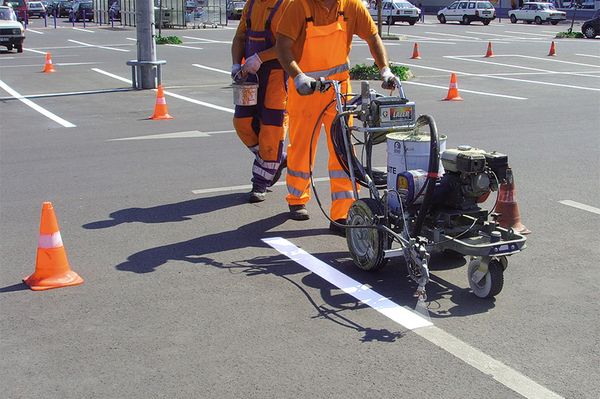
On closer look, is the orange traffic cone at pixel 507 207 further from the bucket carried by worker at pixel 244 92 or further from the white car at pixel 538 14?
the white car at pixel 538 14

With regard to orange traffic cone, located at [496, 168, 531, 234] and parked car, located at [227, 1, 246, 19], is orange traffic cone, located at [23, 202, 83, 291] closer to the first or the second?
orange traffic cone, located at [496, 168, 531, 234]

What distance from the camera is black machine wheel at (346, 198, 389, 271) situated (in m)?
5.46

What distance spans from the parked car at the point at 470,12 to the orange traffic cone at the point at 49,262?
4927 centimetres

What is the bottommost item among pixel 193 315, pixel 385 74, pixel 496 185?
pixel 193 315

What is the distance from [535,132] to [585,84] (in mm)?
7689

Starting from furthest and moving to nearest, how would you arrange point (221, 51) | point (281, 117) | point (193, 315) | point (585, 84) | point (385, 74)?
point (221, 51), point (585, 84), point (281, 117), point (385, 74), point (193, 315)

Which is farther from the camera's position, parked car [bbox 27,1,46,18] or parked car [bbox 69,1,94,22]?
parked car [bbox 27,1,46,18]

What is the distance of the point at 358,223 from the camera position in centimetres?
574

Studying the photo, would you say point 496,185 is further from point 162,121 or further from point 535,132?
point 162,121

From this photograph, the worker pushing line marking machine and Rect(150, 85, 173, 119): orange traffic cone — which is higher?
the worker pushing line marking machine

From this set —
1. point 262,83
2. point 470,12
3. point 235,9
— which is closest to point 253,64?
point 262,83

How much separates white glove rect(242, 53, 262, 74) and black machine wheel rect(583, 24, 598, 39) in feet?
115

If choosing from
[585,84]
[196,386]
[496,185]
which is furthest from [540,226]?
[585,84]

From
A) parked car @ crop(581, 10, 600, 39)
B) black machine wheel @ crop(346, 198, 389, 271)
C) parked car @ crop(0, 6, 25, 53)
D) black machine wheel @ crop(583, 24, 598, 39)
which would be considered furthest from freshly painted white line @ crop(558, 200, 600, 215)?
black machine wheel @ crop(583, 24, 598, 39)
